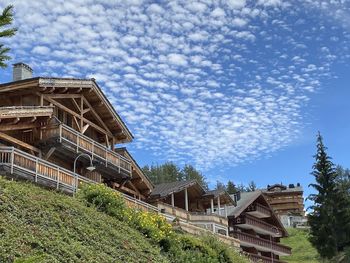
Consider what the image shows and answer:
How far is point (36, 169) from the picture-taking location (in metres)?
24.4

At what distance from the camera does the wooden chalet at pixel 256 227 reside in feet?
165

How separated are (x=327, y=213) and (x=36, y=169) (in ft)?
114

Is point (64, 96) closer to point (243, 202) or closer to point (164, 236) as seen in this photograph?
point (164, 236)

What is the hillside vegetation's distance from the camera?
628 inches

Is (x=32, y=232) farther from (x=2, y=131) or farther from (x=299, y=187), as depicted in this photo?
(x=299, y=187)

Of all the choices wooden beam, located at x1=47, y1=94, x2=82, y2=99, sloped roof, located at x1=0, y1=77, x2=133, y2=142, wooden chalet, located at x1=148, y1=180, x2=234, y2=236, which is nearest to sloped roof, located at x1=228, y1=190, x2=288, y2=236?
wooden chalet, located at x1=148, y1=180, x2=234, y2=236

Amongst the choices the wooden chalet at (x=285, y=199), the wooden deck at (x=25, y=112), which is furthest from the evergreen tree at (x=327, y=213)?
the wooden chalet at (x=285, y=199)

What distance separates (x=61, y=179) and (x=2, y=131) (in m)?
A: 3.92

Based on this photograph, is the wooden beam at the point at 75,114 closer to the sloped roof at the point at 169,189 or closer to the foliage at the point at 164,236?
the sloped roof at the point at 169,189

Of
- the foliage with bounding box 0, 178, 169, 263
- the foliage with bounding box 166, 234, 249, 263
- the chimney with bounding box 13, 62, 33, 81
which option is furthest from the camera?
the chimney with bounding box 13, 62, 33, 81

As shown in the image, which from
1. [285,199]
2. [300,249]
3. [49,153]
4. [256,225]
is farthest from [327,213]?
[285,199]

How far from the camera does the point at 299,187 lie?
124 meters

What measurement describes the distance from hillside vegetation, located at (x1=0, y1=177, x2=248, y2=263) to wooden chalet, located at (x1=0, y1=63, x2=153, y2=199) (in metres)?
2.29

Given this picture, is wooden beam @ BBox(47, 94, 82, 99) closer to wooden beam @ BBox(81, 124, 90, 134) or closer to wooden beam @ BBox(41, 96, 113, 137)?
wooden beam @ BBox(41, 96, 113, 137)
